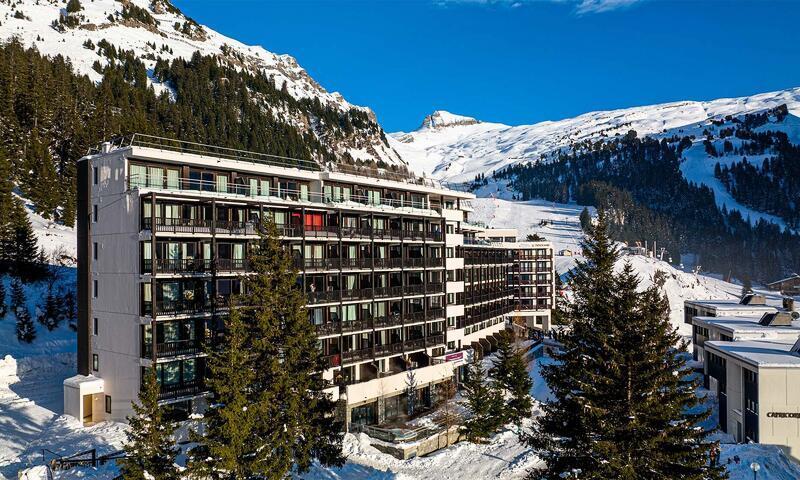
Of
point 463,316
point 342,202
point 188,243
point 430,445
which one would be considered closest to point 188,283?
point 188,243

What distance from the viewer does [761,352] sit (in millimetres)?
52719

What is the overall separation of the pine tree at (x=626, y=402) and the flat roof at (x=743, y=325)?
38869 mm

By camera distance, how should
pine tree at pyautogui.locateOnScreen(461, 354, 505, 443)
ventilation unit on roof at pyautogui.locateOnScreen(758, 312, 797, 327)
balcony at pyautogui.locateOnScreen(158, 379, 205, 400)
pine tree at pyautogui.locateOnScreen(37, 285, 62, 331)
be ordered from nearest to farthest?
1. balcony at pyautogui.locateOnScreen(158, 379, 205, 400)
2. pine tree at pyautogui.locateOnScreen(461, 354, 505, 443)
3. pine tree at pyautogui.locateOnScreen(37, 285, 62, 331)
4. ventilation unit on roof at pyautogui.locateOnScreen(758, 312, 797, 327)

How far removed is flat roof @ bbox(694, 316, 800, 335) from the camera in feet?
203

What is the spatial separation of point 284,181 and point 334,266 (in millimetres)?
9605

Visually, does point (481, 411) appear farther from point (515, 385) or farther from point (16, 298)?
point (16, 298)

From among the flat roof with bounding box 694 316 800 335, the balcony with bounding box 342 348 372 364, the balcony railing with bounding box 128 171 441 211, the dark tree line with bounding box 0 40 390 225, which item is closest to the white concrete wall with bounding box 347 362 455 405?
the balcony with bounding box 342 348 372 364

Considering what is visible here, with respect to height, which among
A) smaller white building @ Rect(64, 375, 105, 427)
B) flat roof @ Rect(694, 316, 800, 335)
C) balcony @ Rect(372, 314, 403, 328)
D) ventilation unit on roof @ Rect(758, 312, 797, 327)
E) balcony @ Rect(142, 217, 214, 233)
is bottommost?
smaller white building @ Rect(64, 375, 105, 427)

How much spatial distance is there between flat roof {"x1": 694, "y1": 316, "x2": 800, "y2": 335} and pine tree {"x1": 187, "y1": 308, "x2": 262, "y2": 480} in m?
55.3

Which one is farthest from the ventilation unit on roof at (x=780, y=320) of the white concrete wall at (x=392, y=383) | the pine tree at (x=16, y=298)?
the pine tree at (x=16, y=298)

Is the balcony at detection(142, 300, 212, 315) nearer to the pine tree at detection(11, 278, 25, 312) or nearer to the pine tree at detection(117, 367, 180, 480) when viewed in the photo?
the pine tree at detection(117, 367, 180, 480)

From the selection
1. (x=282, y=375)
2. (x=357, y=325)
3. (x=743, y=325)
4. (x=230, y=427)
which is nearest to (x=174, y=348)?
(x=282, y=375)

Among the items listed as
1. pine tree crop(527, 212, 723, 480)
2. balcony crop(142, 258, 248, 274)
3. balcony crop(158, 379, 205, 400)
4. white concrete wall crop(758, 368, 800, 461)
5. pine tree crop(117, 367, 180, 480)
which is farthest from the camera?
white concrete wall crop(758, 368, 800, 461)

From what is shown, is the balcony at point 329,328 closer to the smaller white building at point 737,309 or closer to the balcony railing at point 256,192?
the balcony railing at point 256,192
